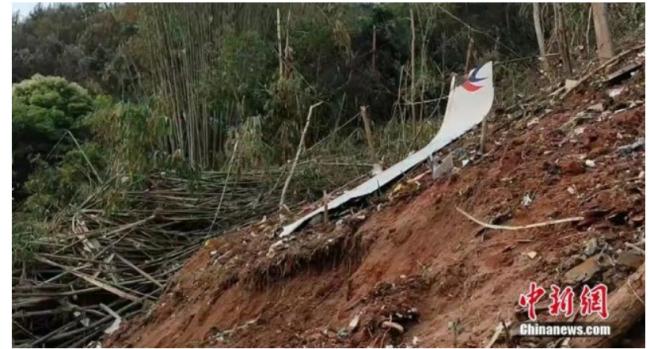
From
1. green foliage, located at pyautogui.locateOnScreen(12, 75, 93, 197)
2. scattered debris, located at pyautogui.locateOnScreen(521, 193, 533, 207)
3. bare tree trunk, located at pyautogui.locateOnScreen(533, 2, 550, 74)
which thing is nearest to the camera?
scattered debris, located at pyautogui.locateOnScreen(521, 193, 533, 207)

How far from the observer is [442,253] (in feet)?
6.97

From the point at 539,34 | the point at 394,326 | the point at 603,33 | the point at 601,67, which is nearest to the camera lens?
the point at 394,326

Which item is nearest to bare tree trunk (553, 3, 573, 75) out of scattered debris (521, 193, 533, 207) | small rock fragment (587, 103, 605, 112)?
small rock fragment (587, 103, 605, 112)

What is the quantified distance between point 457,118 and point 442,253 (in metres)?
0.95

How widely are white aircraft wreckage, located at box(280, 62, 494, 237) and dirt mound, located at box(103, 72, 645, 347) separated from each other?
0.09 meters

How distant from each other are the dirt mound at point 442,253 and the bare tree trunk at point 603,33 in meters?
0.25

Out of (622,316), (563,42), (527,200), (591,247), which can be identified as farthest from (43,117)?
(622,316)

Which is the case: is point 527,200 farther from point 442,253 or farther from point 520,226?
point 442,253

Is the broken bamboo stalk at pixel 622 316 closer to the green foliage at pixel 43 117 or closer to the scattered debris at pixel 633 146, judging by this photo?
the scattered debris at pixel 633 146

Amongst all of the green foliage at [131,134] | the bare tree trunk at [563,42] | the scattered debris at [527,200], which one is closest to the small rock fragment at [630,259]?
the scattered debris at [527,200]

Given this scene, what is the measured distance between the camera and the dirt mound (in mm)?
1887

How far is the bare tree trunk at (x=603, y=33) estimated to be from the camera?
2838 millimetres

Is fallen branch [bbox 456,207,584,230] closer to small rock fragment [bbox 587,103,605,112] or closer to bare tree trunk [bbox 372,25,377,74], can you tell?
small rock fragment [bbox 587,103,605,112]
